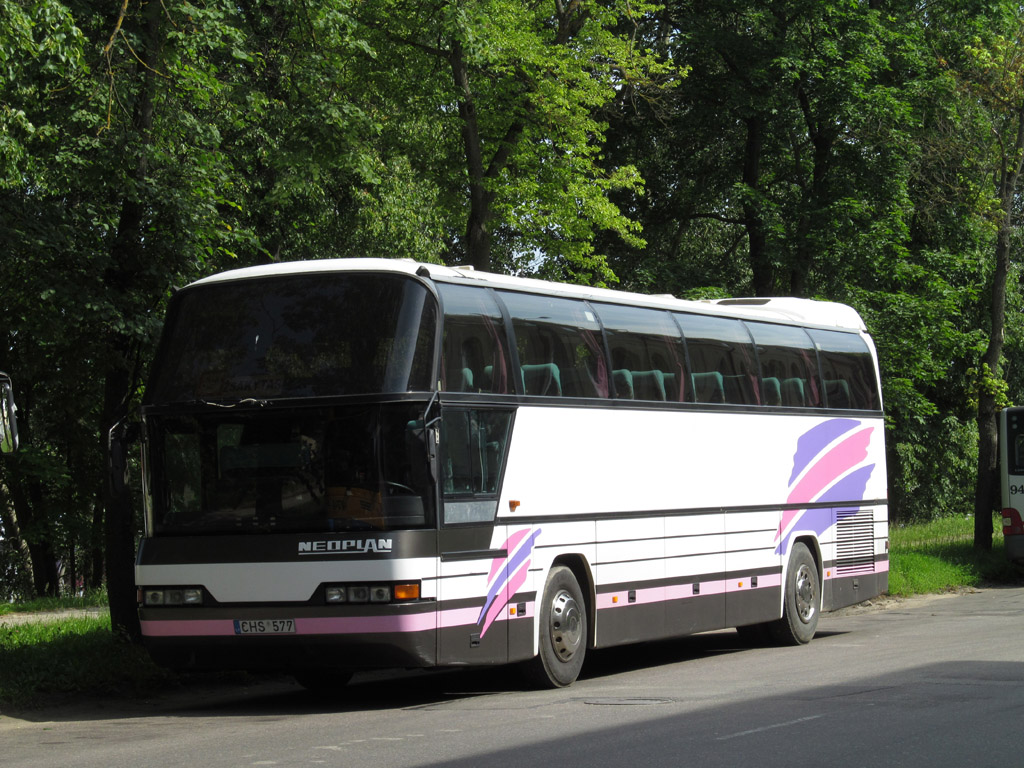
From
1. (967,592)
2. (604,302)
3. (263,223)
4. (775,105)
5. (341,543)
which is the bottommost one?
(967,592)

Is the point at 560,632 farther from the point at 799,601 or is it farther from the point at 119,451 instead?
the point at 799,601

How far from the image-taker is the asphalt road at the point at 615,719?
841cm

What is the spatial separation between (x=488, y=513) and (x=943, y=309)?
68.1 ft

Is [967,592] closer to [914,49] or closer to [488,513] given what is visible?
[914,49]

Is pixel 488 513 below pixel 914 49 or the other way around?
below

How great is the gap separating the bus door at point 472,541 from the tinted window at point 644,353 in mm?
2136

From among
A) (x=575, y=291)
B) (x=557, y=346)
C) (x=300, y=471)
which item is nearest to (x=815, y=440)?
(x=575, y=291)

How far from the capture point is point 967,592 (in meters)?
24.7

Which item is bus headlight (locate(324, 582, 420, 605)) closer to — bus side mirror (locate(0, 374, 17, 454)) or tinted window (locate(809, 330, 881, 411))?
bus side mirror (locate(0, 374, 17, 454))

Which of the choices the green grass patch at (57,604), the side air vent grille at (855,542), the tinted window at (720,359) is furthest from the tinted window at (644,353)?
the green grass patch at (57,604)

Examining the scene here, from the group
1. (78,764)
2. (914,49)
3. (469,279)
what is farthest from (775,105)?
Result: (78,764)

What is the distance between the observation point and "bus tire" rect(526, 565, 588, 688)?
41.0 feet

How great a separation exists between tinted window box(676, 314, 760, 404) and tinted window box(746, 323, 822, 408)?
12.0 inches

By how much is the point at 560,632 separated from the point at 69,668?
4.49m
